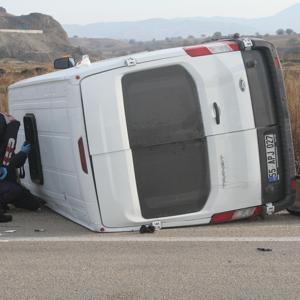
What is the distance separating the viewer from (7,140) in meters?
5.84

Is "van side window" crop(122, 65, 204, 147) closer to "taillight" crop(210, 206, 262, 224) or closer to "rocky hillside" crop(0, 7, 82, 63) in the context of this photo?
"taillight" crop(210, 206, 262, 224)

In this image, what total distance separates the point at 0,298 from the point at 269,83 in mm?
2947

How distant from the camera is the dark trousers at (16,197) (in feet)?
19.6

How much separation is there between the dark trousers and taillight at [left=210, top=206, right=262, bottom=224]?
2121 mm

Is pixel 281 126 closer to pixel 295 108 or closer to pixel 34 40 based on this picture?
pixel 295 108

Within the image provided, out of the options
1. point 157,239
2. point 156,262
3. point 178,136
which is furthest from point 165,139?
point 156,262

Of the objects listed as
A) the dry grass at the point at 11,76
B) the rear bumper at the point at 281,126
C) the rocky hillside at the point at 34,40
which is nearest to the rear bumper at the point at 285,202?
the rear bumper at the point at 281,126

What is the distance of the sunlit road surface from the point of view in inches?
145

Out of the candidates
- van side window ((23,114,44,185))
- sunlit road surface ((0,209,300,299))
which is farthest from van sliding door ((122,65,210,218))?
van side window ((23,114,44,185))

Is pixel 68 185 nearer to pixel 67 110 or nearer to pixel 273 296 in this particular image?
pixel 67 110

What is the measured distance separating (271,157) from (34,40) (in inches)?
5143

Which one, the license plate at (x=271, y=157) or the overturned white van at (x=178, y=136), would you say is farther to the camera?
the license plate at (x=271, y=157)

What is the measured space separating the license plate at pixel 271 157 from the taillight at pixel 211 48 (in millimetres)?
845

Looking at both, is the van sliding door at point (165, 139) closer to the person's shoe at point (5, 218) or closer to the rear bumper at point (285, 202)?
the rear bumper at point (285, 202)
